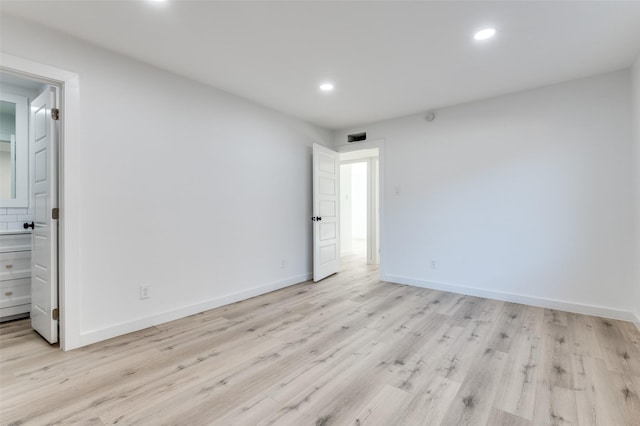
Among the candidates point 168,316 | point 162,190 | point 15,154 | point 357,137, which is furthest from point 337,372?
point 15,154

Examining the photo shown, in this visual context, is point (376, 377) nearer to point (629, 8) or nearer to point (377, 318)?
point (377, 318)

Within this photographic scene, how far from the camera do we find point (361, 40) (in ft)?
→ 7.68

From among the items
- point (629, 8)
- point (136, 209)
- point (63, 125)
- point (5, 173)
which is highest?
point (629, 8)

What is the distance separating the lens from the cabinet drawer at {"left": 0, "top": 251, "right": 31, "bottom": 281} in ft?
9.61

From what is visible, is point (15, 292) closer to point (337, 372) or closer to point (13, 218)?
point (13, 218)

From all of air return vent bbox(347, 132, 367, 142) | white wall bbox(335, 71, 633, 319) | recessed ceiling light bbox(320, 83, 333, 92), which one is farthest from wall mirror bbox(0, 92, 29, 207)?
white wall bbox(335, 71, 633, 319)

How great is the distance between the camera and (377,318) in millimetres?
2980

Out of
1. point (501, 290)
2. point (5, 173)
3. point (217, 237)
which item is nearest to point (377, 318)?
point (501, 290)

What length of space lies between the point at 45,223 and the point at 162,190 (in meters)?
0.92

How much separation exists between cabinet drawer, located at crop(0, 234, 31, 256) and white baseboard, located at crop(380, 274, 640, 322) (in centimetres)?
450

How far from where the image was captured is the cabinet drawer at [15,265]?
9.61 ft

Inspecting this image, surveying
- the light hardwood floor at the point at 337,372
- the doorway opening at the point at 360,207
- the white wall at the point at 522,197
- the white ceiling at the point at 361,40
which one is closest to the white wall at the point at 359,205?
the doorway opening at the point at 360,207

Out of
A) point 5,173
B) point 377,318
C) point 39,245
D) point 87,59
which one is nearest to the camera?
point 87,59

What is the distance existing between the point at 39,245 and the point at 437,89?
170 inches
